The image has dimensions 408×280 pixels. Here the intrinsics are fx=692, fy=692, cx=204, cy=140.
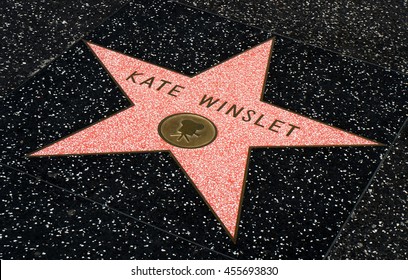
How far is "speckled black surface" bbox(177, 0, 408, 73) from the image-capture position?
79.0 inches

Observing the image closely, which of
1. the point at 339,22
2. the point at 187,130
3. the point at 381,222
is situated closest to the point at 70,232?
the point at 187,130

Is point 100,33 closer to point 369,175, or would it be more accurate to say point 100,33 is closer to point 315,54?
point 315,54

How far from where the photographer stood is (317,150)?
1.64m

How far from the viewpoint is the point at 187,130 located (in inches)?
65.2

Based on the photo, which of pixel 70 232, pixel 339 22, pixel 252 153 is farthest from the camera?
pixel 339 22

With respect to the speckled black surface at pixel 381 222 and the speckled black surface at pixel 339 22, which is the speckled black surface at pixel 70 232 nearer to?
the speckled black surface at pixel 381 222

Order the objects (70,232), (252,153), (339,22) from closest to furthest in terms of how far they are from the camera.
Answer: (70,232)
(252,153)
(339,22)

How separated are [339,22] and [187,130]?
28.5 inches

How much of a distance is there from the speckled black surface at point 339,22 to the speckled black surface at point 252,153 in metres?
0.05

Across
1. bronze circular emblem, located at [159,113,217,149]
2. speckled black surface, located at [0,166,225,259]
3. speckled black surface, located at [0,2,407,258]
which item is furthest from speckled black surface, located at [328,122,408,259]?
bronze circular emblem, located at [159,113,217,149]

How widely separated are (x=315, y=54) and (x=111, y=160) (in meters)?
0.72

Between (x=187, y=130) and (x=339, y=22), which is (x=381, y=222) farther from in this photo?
(x=339, y=22)

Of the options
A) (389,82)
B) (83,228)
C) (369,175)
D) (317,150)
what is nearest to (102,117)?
(83,228)

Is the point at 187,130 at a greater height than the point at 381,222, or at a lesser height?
greater
